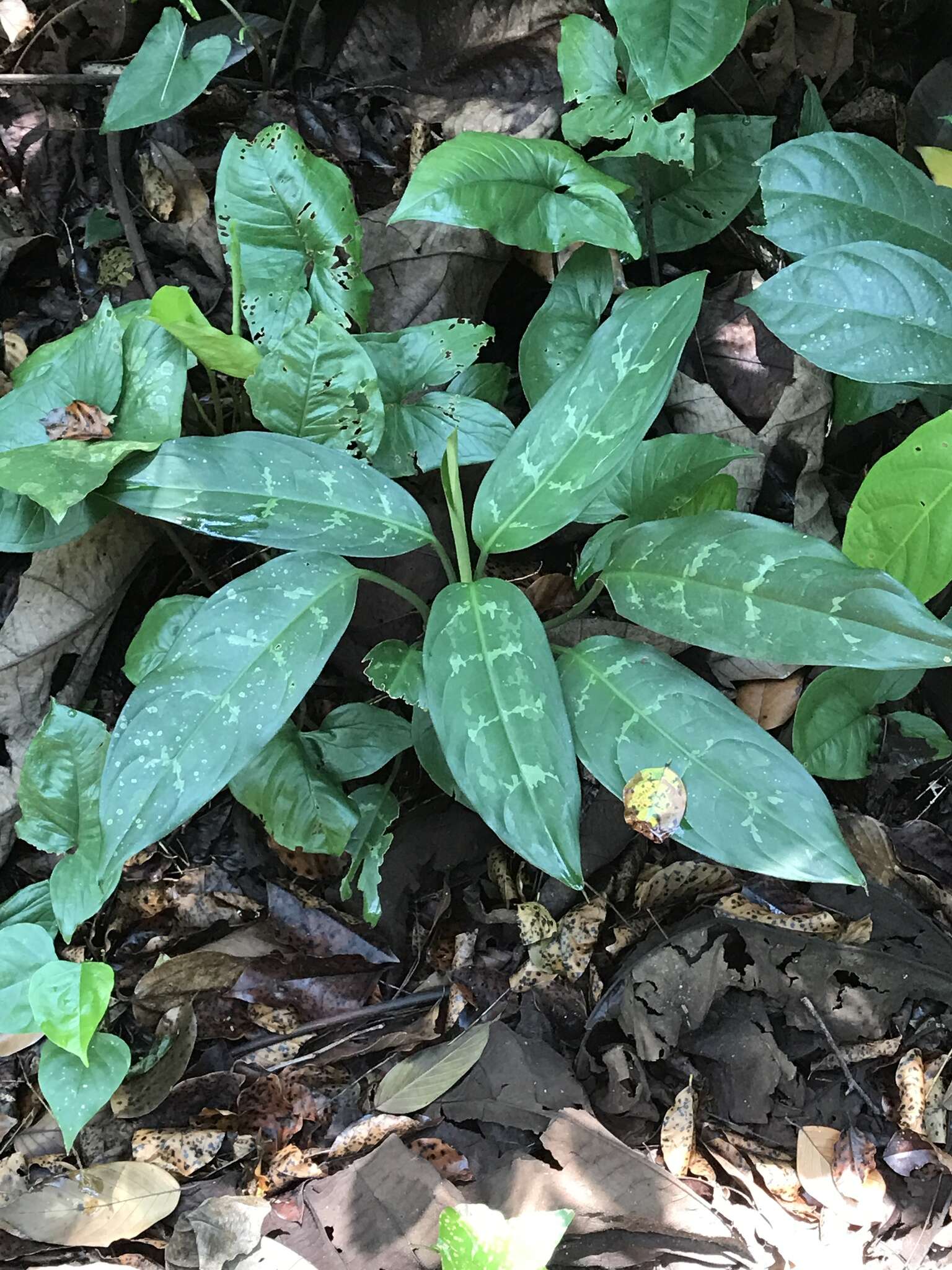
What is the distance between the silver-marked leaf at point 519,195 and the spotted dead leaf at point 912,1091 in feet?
4.20

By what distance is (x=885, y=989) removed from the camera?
1323 millimetres

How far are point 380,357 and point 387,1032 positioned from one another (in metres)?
1.07

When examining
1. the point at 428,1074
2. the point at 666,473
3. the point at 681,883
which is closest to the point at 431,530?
the point at 666,473

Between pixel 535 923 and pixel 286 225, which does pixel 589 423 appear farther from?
pixel 535 923

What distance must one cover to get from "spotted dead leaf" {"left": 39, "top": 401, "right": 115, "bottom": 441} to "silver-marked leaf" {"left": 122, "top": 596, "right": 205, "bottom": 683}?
0.83 ft

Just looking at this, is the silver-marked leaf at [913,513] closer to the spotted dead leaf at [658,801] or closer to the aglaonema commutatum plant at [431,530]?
Result: the aglaonema commutatum plant at [431,530]

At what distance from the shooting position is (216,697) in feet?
3.33

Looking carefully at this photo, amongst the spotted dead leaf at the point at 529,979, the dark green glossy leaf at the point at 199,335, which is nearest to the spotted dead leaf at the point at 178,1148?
the spotted dead leaf at the point at 529,979

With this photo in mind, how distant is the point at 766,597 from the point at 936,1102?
0.87m

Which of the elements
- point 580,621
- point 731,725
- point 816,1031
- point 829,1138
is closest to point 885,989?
point 816,1031

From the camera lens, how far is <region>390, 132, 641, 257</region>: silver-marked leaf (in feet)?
3.86

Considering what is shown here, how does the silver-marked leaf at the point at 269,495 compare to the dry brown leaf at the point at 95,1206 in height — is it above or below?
above

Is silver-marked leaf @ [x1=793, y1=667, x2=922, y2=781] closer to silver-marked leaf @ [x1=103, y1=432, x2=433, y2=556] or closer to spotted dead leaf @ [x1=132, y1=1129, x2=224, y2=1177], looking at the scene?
silver-marked leaf @ [x1=103, y1=432, x2=433, y2=556]

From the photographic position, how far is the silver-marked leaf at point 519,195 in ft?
3.86
